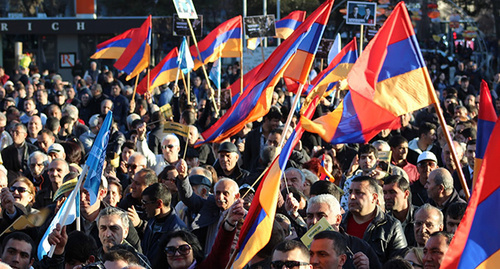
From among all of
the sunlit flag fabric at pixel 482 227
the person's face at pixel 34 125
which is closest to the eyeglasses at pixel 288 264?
the sunlit flag fabric at pixel 482 227

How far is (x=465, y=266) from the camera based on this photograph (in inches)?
160

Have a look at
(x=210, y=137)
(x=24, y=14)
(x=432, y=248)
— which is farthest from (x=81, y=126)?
(x=24, y=14)

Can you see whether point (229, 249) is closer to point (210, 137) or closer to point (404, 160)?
point (210, 137)

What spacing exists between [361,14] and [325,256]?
10.8 m

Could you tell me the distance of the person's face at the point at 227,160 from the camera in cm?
978

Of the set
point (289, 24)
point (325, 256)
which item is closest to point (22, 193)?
point (325, 256)

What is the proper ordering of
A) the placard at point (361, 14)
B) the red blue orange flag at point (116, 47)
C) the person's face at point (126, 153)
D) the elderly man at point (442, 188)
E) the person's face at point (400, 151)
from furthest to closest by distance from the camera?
the red blue orange flag at point (116, 47) < the placard at point (361, 14) < the person's face at point (126, 153) < the person's face at point (400, 151) < the elderly man at point (442, 188)

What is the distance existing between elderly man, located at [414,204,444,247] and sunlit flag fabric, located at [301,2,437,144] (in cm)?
74

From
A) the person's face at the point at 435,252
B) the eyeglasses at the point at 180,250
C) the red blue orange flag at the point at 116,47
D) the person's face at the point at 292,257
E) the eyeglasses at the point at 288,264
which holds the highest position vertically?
the red blue orange flag at the point at 116,47

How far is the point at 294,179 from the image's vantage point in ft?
27.7

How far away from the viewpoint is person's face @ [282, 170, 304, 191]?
8398 mm

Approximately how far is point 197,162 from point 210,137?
8.86 feet

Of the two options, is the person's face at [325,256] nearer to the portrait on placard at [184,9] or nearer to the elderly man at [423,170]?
the elderly man at [423,170]

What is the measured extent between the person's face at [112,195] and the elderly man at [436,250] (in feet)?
11.1
